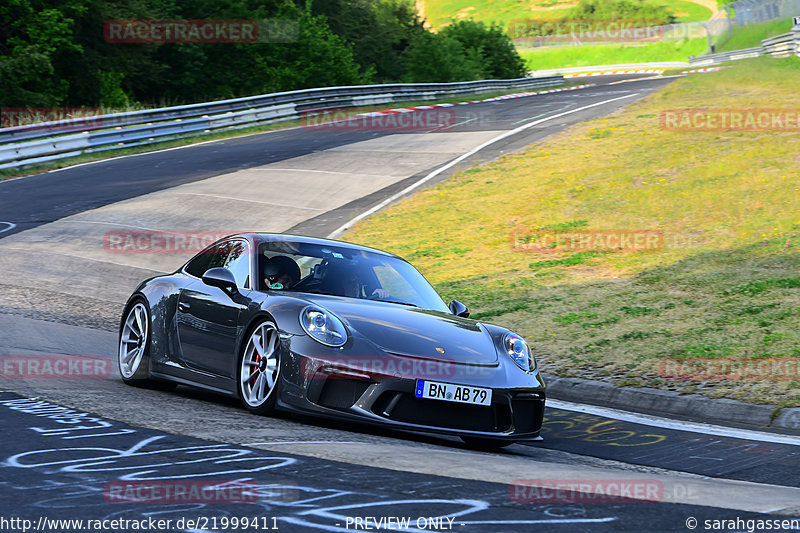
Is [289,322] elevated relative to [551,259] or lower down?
elevated

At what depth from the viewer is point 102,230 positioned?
1694 cm

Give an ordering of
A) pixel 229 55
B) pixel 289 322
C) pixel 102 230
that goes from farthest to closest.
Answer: pixel 229 55 → pixel 102 230 → pixel 289 322

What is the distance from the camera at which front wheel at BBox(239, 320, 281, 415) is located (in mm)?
6586

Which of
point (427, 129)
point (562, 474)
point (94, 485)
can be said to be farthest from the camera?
point (427, 129)

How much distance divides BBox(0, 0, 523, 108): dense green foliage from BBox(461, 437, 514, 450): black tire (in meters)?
33.0

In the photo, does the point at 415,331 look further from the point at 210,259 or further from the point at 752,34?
the point at 752,34

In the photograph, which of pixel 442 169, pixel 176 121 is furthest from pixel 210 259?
pixel 176 121

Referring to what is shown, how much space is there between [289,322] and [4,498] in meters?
2.73

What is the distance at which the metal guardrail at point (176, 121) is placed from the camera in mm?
24781

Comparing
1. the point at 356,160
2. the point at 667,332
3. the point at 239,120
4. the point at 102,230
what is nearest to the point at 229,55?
the point at 239,120

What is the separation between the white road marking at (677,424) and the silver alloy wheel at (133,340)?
3.54m

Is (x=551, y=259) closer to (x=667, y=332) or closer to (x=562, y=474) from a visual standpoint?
(x=667, y=332)

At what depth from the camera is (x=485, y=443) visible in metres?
6.64

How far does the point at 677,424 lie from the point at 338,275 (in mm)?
2874
